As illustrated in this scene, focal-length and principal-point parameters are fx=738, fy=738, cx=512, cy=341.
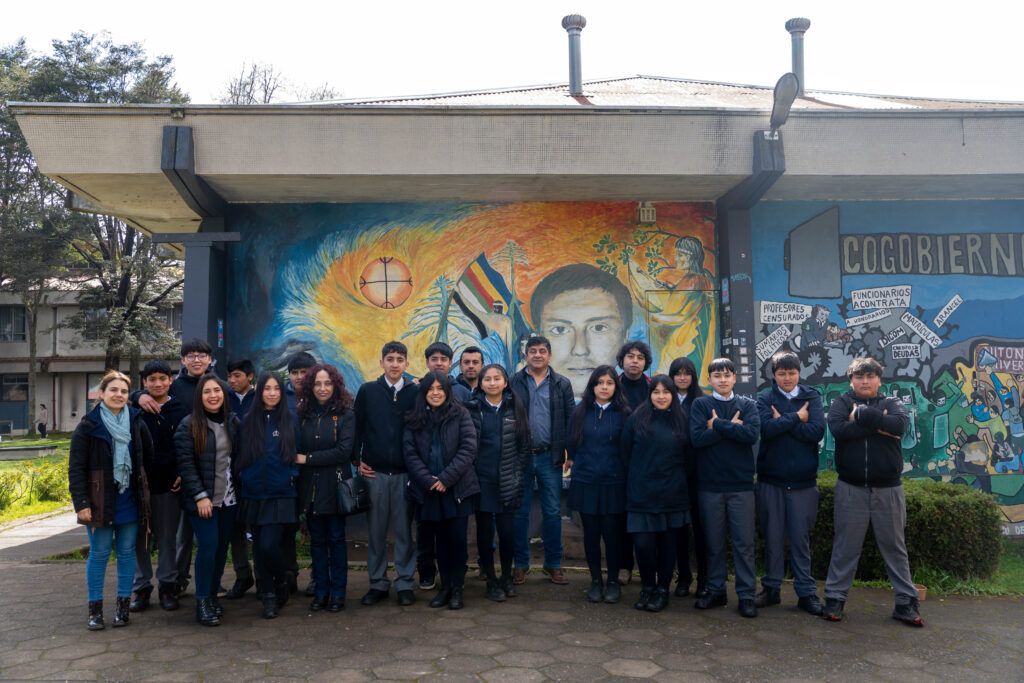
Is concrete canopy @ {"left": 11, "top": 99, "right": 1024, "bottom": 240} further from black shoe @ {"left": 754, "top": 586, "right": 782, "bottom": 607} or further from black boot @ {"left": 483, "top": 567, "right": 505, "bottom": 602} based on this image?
black shoe @ {"left": 754, "top": 586, "right": 782, "bottom": 607}

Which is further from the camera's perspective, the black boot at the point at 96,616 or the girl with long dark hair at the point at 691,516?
the girl with long dark hair at the point at 691,516

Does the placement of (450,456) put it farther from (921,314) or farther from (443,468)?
(921,314)

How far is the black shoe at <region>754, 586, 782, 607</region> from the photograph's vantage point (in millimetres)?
5387

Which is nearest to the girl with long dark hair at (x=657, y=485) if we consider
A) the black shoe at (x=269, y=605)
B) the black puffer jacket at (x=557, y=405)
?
the black puffer jacket at (x=557, y=405)

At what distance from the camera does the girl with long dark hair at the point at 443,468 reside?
5.38m

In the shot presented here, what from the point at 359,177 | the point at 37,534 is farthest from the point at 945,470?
the point at 37,534

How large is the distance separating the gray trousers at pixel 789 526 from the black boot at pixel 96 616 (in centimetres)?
466

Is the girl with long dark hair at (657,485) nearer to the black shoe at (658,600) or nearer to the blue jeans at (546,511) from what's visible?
the black shoe at (658,600)

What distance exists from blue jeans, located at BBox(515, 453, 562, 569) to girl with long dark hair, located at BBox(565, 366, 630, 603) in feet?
1.52

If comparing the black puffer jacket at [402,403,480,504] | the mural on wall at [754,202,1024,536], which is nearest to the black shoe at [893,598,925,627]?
the mural on wall at [754,202,1024,536]

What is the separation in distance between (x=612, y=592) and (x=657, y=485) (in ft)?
3.05

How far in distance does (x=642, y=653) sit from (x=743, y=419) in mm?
1775

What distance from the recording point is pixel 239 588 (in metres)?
5.77

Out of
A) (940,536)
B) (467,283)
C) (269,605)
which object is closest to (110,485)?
(269,605)
